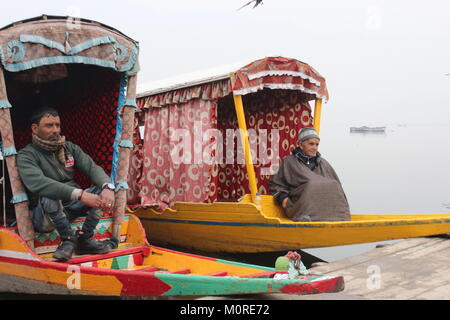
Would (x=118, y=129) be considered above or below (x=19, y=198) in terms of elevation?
above

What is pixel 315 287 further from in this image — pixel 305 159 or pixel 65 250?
pixel 305 159

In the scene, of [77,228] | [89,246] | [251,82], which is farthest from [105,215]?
[251,82]

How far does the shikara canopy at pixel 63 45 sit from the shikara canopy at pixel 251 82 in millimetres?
1741

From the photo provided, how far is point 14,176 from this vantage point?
378cm

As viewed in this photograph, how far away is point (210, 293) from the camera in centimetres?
298

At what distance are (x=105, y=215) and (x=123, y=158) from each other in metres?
0.60

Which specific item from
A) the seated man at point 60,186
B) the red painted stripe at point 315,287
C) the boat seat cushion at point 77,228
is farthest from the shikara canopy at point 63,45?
the red painted stripe at point 315,287

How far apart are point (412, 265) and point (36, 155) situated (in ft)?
11.9

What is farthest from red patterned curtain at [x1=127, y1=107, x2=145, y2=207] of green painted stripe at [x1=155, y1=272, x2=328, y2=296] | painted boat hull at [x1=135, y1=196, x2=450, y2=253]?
green painted stripe at [x1=155, y1=272, x2=328, y2=296]

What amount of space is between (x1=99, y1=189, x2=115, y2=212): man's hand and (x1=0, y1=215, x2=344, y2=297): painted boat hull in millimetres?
491

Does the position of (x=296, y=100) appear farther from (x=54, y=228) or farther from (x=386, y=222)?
(x=54, y=228)

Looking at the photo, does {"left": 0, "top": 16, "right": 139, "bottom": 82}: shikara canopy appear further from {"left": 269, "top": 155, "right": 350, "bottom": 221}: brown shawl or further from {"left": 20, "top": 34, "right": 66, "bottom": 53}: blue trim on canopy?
{"left": 269, "top": 155, "right": 350, "bottom": 221}: brown shawl

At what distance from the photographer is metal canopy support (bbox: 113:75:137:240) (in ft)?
14.6
